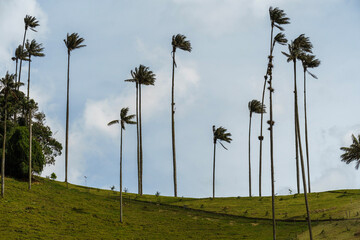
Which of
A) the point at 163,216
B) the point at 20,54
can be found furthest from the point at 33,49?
the point at 163,216

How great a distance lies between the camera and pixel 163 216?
2995 inches

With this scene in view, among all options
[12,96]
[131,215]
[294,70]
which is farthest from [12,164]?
[294,70]

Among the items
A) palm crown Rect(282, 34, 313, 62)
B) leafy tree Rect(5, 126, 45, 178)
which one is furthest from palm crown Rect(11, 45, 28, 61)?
palm crown Rect(282, 34, 313, 62)

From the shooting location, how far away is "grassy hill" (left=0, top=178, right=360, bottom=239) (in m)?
60.7

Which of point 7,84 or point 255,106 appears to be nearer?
point 7,84

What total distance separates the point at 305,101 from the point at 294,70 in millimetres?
45944

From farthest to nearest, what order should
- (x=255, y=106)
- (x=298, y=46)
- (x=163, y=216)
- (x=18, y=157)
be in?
(x=255, y=106) < (x=18, y=157) < (x=163, y=216) < (x=298, y=46)

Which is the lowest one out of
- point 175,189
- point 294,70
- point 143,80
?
point 175,189

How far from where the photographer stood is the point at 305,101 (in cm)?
10350

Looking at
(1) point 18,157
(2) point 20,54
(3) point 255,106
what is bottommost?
(1) point 18,157

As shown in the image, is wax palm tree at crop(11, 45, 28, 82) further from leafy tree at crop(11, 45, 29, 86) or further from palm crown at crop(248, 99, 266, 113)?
palm crown at crop(248, 99, 266, 113)

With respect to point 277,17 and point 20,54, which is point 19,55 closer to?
point 20,54

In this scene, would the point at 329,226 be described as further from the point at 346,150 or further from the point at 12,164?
the point at 12,164

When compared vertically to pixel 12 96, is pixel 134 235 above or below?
below
